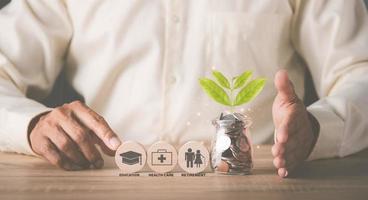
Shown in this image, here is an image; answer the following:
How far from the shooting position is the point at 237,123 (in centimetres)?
112

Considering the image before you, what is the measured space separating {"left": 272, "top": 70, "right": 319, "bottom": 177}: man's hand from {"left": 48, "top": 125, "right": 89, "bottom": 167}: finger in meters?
0.38

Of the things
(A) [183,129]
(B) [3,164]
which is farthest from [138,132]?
(B) [3,164]

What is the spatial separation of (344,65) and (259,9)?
29cm

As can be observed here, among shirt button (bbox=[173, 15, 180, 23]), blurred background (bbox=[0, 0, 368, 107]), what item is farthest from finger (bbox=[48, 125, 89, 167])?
blurred background (bbox=[0, 0, 368, 107])

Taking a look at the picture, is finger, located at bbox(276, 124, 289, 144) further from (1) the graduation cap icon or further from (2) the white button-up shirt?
(2) the white button-up shirt

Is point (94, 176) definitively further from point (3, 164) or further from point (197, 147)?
point (3, 164)

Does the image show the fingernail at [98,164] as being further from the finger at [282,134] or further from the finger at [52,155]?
the finger at [282,134]

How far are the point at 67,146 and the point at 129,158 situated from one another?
18 centimetres

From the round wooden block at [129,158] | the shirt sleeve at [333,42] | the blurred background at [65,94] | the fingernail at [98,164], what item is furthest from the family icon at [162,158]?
the blurred background at [65,94]

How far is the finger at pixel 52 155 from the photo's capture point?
1243 millimetres

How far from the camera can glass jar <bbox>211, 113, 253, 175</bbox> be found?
1116 millimetres

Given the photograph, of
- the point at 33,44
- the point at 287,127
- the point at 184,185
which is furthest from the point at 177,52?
the point at 184,185

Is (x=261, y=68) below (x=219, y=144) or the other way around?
below

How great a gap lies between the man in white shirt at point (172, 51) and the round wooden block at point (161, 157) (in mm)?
649
